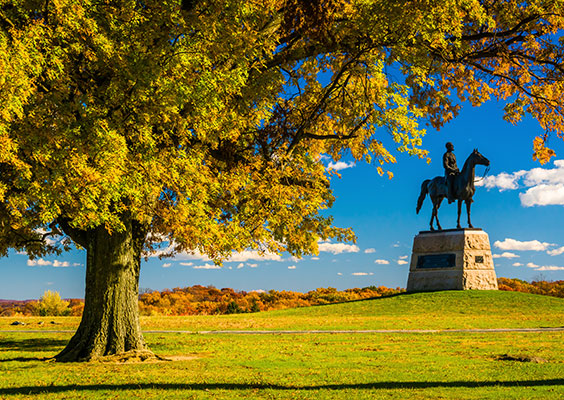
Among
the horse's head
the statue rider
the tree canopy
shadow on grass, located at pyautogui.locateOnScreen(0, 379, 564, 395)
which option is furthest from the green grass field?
the statue rider

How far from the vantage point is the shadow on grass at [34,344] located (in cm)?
1683

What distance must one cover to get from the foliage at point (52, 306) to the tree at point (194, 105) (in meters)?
21.4

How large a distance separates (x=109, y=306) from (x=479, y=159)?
1002 inches

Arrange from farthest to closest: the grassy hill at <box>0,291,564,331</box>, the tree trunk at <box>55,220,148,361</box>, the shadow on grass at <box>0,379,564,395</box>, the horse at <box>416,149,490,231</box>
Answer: the horse at <box>416,149,490,231</box>, the grassy hill at <box>0,291,564,331</box>, the tree trunk at <box>55,220,148,361</box>, the shadow on grass at <box>0,379,564,395</box>

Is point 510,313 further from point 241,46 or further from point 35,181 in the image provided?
point 35,181

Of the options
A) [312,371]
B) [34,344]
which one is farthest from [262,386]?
[34,344]

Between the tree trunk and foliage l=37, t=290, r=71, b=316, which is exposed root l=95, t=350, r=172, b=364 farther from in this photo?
foliage l=37, t=290, r=71, b=316

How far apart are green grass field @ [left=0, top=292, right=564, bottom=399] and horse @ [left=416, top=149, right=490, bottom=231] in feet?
40.5

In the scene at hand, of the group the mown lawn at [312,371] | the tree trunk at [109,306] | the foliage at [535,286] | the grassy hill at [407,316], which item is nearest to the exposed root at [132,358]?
the tree trunk at [109,306]

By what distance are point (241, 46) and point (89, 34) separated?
3385 mm

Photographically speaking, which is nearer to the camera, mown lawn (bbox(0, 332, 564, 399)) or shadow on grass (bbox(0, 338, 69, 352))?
mown lawn (bbox(0, 332, 564, 399))

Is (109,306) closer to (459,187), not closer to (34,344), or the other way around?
(34,344)

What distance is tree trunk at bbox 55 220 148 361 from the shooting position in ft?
45.8

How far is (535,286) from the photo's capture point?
44.0m
